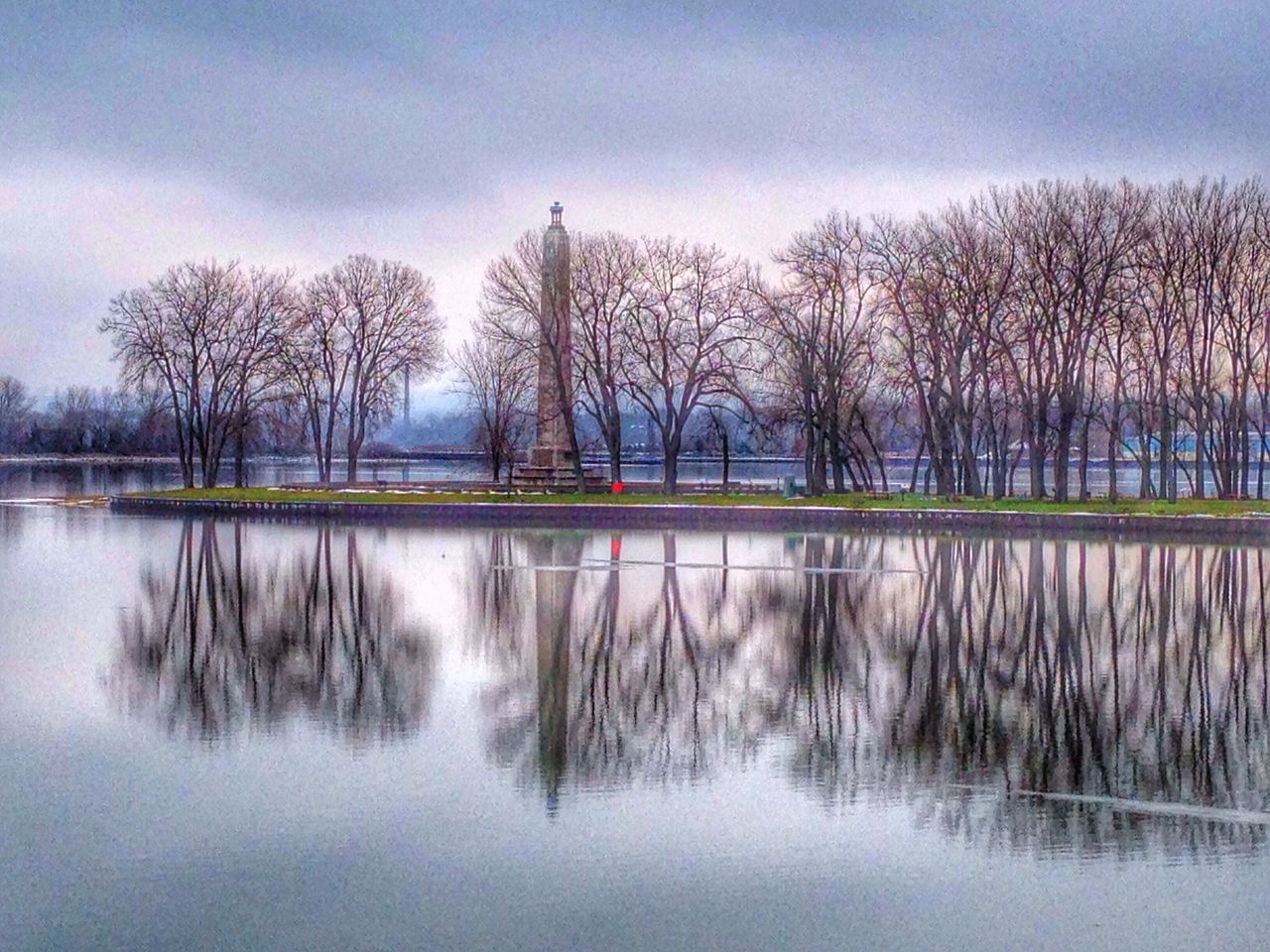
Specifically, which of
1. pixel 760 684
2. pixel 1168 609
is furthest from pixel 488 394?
pixel 760 684

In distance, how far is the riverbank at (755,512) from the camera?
4344 cm

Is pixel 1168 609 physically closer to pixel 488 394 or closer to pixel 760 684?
pixel 760 684

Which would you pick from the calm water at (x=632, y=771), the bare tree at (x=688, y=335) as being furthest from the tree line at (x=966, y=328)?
the calm water at (x=632, y=771)

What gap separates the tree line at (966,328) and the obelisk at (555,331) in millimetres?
571

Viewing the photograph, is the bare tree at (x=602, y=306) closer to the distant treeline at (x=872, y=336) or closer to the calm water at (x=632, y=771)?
the distant treeline at (x=872, y=336)

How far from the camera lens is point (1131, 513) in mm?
44750

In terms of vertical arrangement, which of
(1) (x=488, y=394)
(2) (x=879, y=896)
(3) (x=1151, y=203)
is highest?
(3) (x=1151, y=203)

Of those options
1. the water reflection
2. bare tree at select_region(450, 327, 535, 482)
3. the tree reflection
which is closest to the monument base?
bare tree at select_region(450, 327, 535, 482)

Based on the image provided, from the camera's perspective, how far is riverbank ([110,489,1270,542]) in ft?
143

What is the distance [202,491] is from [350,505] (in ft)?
41.0

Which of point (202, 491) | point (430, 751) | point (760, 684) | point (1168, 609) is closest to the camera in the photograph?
point (430, 751)

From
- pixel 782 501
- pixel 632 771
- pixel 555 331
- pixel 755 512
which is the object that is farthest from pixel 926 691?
pixel 555 331

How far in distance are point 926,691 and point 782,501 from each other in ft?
118

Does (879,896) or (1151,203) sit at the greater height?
(1151,203)
